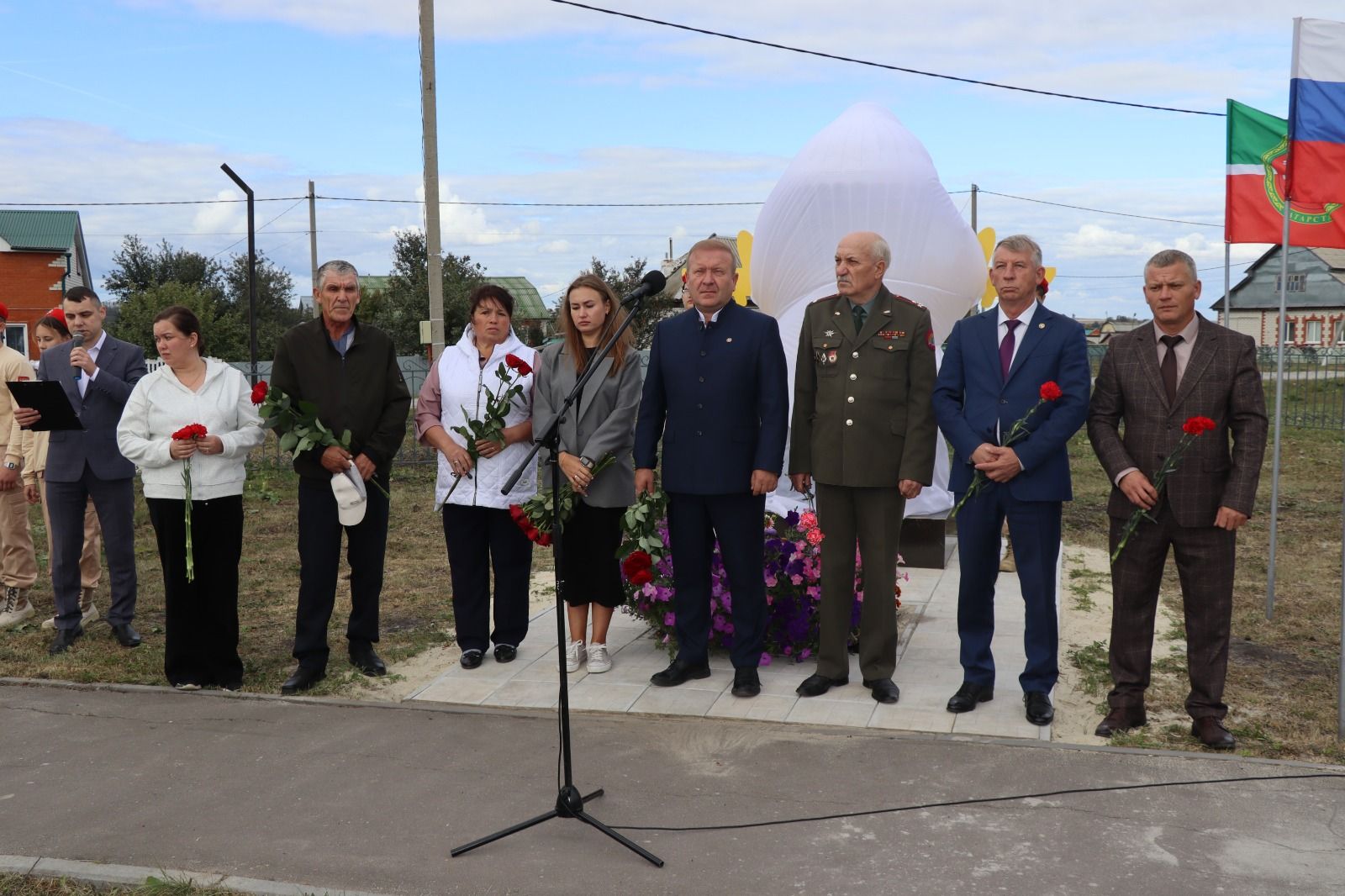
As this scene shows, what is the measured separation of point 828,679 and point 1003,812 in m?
1.58

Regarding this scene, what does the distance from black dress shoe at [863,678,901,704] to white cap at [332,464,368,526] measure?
2.56 meters

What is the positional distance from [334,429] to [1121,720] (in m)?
3.87

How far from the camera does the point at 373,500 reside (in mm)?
6082

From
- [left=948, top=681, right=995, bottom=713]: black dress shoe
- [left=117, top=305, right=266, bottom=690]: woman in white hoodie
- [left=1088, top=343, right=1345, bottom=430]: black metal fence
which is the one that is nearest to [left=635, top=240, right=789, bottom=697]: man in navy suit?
[left=948, top=681, right=995, bottom=713]: black dress shoe

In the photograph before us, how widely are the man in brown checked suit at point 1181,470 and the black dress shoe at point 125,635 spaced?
5.16 meters

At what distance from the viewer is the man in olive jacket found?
19.2 feet

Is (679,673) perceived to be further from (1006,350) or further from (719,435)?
(1006,350)

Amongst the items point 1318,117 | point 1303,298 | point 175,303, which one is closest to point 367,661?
point 1318,117

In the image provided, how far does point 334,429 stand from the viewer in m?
5.90

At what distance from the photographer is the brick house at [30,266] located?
44.7 m

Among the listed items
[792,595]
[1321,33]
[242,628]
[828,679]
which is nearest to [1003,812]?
[828,679]

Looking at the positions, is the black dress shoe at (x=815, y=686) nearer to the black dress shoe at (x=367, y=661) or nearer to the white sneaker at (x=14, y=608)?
the black dress shoe at (x=367, y=661)

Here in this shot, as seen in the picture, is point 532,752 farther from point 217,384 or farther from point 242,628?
point 242,628

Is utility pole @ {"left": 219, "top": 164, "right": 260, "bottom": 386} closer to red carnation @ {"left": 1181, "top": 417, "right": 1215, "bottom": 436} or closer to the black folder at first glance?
the black folder
